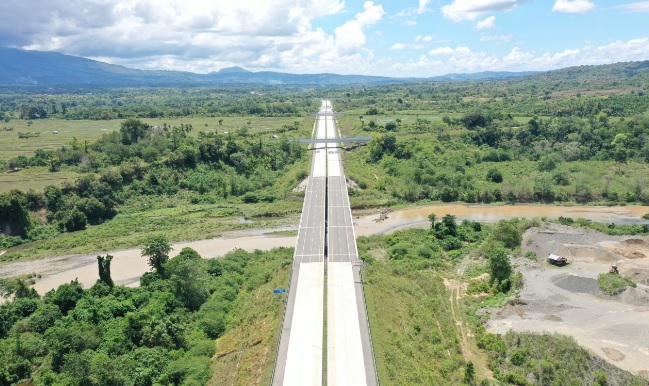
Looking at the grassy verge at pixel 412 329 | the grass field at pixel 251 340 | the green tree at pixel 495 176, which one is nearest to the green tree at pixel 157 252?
the grass field at pixel 251 340

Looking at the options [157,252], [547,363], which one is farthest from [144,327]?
[547,363]

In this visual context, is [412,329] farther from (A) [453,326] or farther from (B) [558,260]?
(B) [558,260]

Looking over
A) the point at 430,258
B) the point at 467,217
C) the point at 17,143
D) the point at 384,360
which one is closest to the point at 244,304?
the point at 384,360

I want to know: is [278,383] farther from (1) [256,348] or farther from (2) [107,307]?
(2) [107,307]

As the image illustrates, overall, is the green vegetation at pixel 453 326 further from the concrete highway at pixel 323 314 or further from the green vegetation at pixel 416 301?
the concrete highway at pixel 323 314

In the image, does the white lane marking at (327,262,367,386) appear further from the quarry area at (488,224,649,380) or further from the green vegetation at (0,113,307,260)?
the green vegetation at (0,113,307,260)

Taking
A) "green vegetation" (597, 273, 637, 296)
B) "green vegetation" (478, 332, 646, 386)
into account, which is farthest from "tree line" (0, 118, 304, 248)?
"green vegetation" (597, 273, 637, 296)
